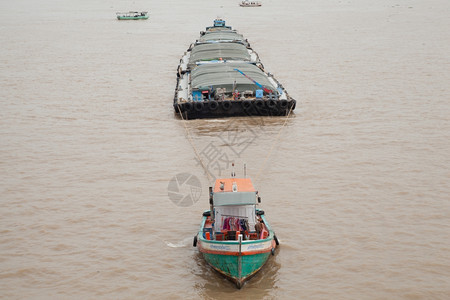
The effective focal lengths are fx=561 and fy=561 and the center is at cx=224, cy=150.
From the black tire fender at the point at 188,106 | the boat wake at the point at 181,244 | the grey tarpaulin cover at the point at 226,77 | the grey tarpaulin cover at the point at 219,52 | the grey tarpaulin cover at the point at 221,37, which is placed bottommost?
the boat wake at the point at 181,244

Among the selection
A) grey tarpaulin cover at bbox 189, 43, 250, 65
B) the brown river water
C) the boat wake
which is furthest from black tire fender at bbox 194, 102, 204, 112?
the boat wake

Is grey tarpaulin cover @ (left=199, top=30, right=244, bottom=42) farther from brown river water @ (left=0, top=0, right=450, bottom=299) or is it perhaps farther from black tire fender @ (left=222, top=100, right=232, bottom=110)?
black tire fender @ (left=222, top=100, right=232, bottom=110)

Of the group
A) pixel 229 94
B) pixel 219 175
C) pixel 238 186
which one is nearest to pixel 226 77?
pixel 229 94

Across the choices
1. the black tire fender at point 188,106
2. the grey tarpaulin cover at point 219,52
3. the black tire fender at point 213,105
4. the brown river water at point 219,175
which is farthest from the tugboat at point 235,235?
the grey tarpaulin cover at point 219,52

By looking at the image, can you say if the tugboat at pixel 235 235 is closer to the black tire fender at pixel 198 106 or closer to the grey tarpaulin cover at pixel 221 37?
the black tire fender at pixel 198 106

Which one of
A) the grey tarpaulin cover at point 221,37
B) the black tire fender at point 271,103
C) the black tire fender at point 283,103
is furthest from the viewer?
the grey tarpaulin cover at point 221,37

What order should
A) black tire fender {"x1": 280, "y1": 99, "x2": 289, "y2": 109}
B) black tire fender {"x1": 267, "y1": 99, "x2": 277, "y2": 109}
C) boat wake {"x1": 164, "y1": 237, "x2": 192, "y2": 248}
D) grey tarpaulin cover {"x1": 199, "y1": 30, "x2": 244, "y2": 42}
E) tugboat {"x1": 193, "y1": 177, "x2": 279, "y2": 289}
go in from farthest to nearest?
grey tarpaulin cover {"x1": 199, "y1": 30, "x2": 244, "y2": 42} → black tire fender {"x1": 280, "y1": 99, "x2": 289, "y2": 109} → black tire fender {"x1": 267, "y1": 99, "x2": 277, "y2": 109} → boat wake {"x1": 164, "y1": 237, "x2": 192, "y2": 248} → tugboat {"x1": 193, "y1": 177, "x2": 279, "y2": 289}
